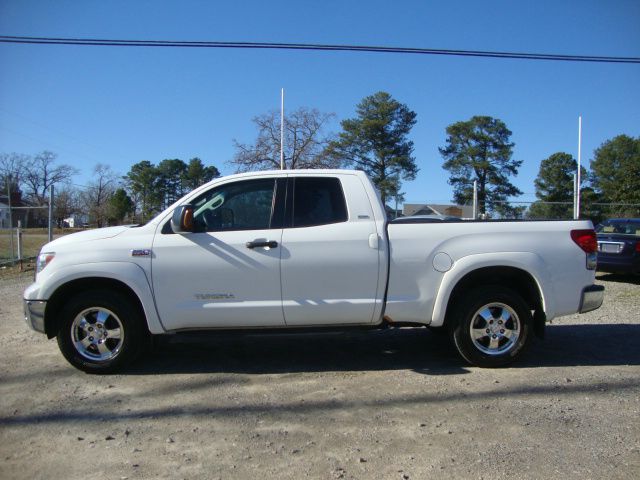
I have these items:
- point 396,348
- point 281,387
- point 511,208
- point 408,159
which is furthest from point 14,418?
point 408,159

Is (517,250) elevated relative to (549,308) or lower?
elevated

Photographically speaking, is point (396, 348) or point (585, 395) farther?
point (396, 348)

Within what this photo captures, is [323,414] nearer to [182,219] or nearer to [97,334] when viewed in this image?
[182,219]

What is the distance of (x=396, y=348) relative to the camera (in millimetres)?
5906

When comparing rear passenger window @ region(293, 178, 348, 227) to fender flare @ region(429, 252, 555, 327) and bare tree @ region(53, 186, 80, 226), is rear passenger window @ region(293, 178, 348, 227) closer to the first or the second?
fender flare @ region(429, 252, 555, 327)

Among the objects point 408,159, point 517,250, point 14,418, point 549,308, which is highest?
point 408,159

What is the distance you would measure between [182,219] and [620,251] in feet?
32.1

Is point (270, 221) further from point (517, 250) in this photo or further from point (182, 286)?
point (517, 250)

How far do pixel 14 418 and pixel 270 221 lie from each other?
104 inches

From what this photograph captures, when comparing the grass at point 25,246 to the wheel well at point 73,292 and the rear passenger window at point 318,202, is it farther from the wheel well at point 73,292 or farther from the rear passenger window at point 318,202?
the rear passenger window at point 318,202

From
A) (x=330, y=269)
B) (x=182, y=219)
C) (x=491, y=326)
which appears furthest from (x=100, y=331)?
(x=491, y=326)

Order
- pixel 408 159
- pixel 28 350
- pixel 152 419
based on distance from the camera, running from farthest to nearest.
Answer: pixel 408 159 → pixel 28 350 → pixel 152 419

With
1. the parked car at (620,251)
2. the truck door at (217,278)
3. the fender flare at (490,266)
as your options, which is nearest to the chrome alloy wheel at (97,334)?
the truck door at (217,278)

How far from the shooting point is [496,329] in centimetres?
501
